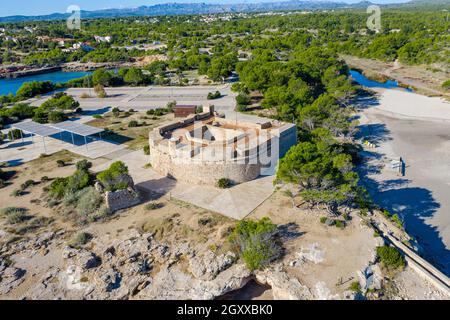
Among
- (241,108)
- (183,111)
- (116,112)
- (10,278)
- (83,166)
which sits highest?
(183,111)

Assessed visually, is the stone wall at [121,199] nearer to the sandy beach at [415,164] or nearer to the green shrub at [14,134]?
the sandy beach at [415,164]

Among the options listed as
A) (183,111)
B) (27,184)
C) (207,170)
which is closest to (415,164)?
(207,170)

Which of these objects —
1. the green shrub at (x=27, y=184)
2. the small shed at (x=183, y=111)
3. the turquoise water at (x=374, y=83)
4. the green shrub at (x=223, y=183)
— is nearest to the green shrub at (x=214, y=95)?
the small shed at (x=183, y=111)

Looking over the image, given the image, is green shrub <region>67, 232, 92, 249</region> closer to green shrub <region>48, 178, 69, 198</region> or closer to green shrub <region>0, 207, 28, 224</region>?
green shrub <region>0, 207, 28, 224</region>

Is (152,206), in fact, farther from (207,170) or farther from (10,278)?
(10,278)

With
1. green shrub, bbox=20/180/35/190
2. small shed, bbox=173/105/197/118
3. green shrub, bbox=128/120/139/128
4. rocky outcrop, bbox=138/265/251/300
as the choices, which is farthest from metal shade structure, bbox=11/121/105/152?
rocky outcrop, bbox=138/265/251/300
